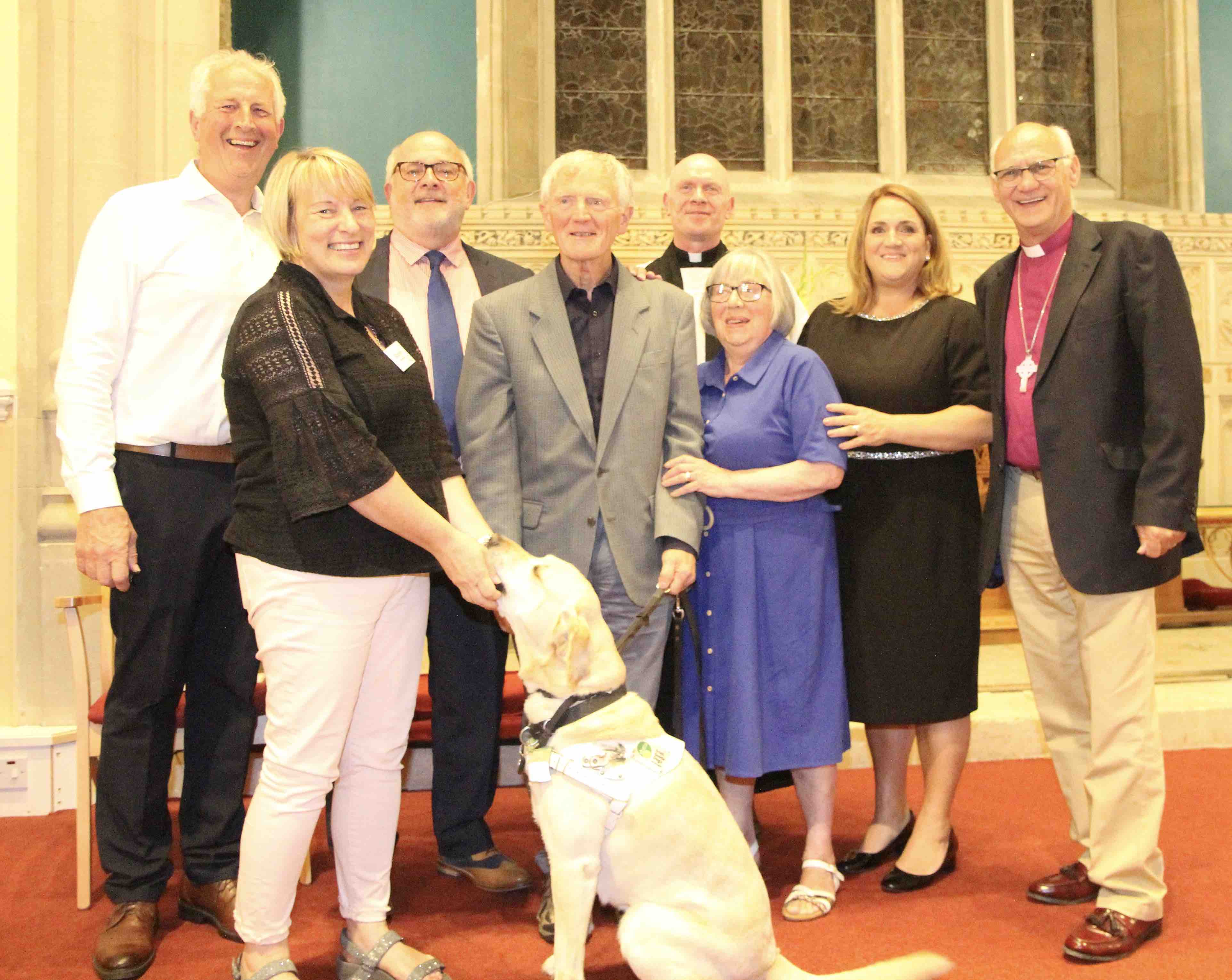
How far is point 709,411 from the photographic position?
3.01 m

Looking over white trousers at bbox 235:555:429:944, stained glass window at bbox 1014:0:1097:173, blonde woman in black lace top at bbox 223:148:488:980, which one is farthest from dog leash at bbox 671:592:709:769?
stained glass window at bbox 1014:0:1097:173

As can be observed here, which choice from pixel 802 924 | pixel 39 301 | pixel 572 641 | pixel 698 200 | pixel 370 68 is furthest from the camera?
pixel 370 68

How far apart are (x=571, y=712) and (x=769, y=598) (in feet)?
3.02

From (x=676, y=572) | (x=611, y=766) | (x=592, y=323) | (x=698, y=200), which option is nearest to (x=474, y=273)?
(x=592, y=323)

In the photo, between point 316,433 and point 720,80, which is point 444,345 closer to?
point 316,433

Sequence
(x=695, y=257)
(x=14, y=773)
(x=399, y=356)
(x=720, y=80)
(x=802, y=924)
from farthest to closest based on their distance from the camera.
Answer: (x=720, y=80) < (x=14, y=773) < (x=695, y=257) < (x=802, y=924) < (x=399, y=356)

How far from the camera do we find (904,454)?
10.0ft

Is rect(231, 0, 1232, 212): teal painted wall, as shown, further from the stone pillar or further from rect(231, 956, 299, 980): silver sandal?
A: rect(231, 956, 299, 980): silver sandal

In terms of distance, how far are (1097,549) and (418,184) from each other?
208 centimetres

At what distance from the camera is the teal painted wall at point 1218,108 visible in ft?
23.7

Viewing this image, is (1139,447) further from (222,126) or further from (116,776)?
(116,776)

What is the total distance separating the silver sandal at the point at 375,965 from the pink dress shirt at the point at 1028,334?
1.92 metres

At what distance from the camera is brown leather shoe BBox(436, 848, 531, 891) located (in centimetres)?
307

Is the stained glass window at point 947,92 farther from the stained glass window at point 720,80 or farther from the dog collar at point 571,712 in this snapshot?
the dog collar at point 571,712
